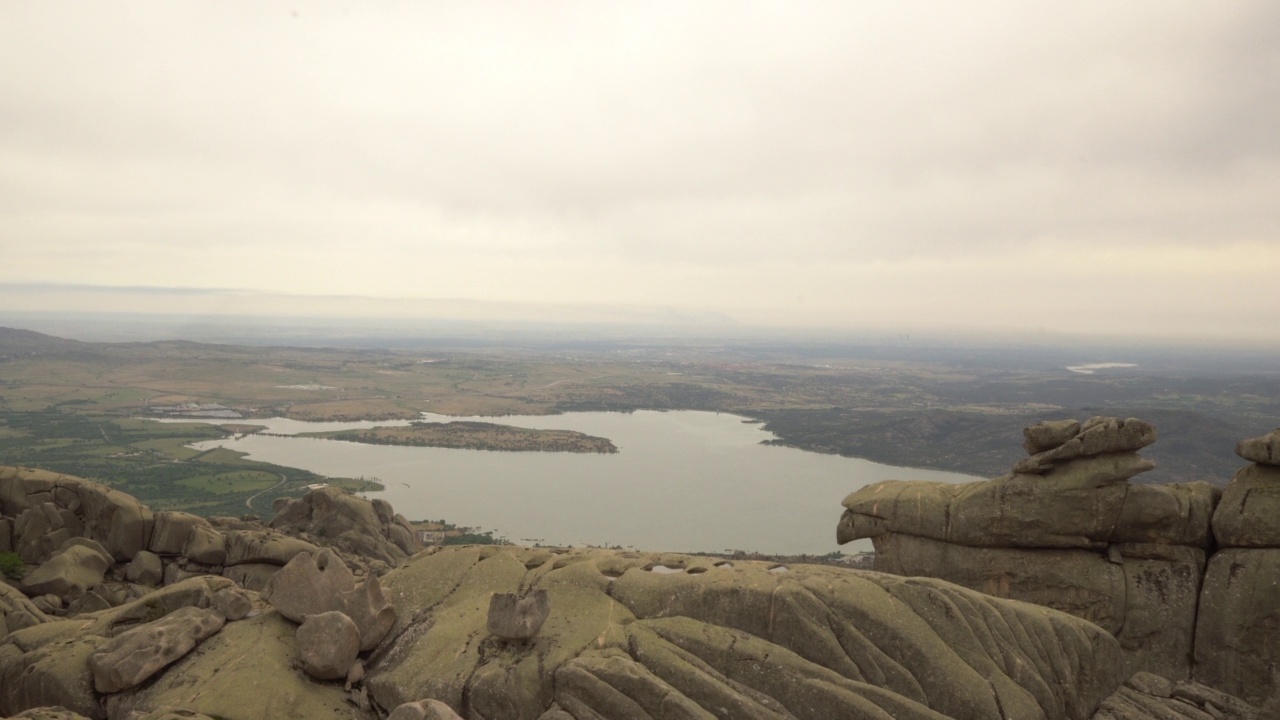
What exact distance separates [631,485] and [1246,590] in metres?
73.5

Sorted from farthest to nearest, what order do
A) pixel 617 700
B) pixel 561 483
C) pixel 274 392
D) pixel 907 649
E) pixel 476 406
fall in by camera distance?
pixel 274 392 < pixel 476 406 < pixel 561 483 < pixel 907 649 < pixel 617 700

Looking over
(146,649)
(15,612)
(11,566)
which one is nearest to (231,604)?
(146,649)

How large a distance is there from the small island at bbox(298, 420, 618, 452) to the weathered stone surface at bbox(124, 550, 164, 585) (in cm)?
8044

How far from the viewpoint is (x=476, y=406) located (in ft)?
551

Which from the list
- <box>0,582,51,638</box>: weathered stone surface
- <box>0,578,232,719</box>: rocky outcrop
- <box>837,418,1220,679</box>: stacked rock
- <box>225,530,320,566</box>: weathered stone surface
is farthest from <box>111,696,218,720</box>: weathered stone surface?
<box>837,418,1220,679</box>: stacked rock

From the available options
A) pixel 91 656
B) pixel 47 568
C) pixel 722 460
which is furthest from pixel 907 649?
pixel 722 460

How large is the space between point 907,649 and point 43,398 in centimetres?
19518

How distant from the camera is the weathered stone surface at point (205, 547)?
35.0m

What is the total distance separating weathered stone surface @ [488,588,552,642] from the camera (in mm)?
18312

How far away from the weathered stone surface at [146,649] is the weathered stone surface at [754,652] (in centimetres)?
539

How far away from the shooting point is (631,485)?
303 ft

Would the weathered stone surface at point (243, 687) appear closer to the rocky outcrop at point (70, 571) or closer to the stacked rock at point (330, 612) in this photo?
the stacked rock at point (330, 612)

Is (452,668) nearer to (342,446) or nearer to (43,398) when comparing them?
(342,446)

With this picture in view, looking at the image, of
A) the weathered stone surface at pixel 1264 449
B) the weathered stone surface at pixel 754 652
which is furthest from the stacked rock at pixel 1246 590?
the weathered stone surface at pixel 754 652
